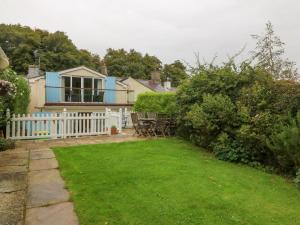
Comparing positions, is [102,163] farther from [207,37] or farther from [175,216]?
[207,37]

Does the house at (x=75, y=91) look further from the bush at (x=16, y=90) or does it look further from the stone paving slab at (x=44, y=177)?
the stone paving slab at (x=44, y=177)

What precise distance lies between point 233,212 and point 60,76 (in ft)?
66.5

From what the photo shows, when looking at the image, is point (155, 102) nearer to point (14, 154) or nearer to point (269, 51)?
point (269, 51)

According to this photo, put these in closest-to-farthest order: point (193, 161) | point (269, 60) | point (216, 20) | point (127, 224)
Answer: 1. point (127, 224)
2. point (193, 161)
3. point (269, 60)
4. point (216, 20)

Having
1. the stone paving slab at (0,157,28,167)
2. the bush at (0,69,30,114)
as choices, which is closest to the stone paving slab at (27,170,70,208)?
the stone paving slab at (0,157,28,167)

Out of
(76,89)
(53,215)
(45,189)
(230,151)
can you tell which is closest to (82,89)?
(76,89)

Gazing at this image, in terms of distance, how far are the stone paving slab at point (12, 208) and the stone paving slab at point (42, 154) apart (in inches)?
110

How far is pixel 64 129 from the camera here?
10875 millimetres

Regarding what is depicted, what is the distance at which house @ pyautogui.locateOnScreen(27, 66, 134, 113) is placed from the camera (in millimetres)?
20969

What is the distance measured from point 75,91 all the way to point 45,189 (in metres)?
18.3

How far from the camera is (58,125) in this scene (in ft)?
35.6

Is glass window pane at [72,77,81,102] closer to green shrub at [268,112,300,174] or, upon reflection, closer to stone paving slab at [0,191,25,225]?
green shrub at [268,112,300,174]

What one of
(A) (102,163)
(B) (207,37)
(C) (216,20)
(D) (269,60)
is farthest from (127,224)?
(B) (207,37)

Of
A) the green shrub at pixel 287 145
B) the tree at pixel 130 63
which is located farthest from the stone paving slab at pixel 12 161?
the tree at pixel 130 63
